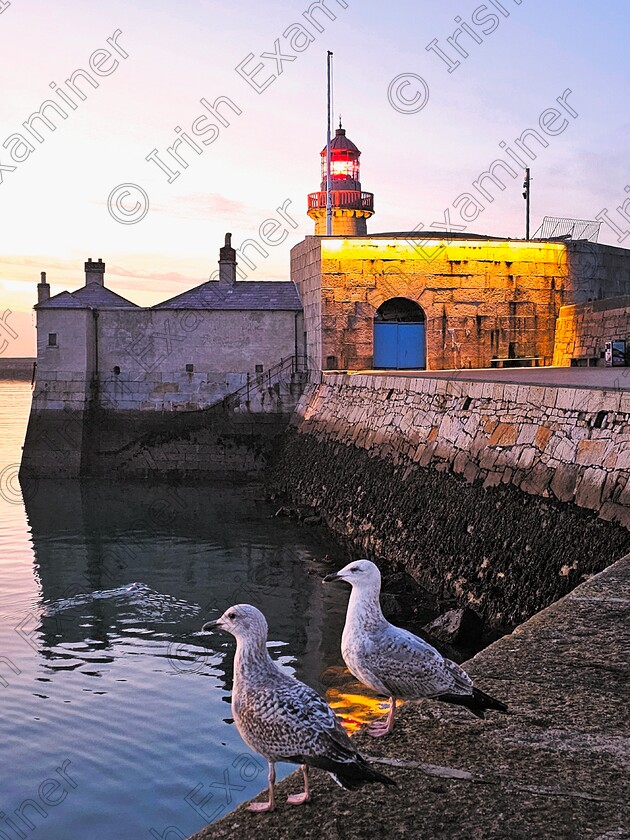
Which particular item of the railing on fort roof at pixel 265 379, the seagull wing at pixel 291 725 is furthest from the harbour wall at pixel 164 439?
the seagull wing at pixel 291 725

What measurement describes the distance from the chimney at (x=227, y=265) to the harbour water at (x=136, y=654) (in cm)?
1069

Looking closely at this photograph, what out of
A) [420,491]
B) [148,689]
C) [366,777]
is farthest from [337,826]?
[420,491]

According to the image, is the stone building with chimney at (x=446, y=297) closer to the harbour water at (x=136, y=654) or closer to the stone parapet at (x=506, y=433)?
the stone parapet at (x=506, y=433)

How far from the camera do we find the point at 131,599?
13.4 metres

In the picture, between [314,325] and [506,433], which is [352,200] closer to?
[314,325]

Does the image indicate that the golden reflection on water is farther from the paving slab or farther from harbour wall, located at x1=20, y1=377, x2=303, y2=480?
harbour wall, located at x1=20, y1=377, x2=303, y2=480

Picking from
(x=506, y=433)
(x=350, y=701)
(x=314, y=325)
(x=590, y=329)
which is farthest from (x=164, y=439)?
(x=350, y=701)

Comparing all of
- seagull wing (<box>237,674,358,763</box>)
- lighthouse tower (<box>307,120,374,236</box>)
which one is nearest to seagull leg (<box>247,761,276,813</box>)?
seagull wing (<box>237,674,358,763</box>)

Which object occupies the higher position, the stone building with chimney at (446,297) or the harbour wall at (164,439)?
the stone building with chimney at (446,297)

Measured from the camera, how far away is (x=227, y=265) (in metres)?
30.0

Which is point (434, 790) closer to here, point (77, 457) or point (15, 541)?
point (15, 541)

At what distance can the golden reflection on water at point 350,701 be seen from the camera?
26.2 feet

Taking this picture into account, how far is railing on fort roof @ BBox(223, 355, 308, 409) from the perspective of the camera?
28.5 meters

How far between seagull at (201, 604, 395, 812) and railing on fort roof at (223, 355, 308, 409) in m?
24.6
